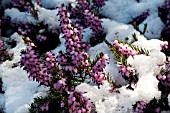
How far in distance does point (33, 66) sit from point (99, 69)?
706mm

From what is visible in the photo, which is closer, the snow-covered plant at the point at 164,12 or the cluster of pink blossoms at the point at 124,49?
the cluster of pink blossoms at the point at 124,49

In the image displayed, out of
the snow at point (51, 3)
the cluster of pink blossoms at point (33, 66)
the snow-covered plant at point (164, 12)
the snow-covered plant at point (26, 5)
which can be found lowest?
the cluster of pink blossoms at point (33, 66)

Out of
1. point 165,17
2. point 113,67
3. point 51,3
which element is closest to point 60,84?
point 113,67

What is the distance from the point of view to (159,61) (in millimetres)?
3957

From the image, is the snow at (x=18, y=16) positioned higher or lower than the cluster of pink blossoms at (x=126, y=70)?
higher

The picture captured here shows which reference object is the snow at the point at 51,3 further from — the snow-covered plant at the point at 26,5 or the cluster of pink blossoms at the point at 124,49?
the cluster of pink blossoms at the point at 124,49

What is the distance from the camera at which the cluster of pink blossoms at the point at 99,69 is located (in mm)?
3527

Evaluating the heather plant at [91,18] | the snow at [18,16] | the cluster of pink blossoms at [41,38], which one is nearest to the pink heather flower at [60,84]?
the heather plant at [91,18]

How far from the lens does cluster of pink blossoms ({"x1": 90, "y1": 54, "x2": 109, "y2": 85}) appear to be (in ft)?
11.6

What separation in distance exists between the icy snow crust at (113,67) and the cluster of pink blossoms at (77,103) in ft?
1.30

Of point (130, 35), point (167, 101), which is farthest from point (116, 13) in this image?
point (167, 101)

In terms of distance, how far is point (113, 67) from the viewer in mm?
4180

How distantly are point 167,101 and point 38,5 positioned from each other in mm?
3178

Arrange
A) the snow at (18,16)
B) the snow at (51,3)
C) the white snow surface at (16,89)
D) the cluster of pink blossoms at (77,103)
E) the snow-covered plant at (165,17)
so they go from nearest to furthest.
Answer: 1. the cluster of pink blossoms at (77,103)
2. the white snow surface at (16,89)
3. the snow-covered plant at (165,17)
4. the snow at (18,16)
5. the snow at (51,3)
